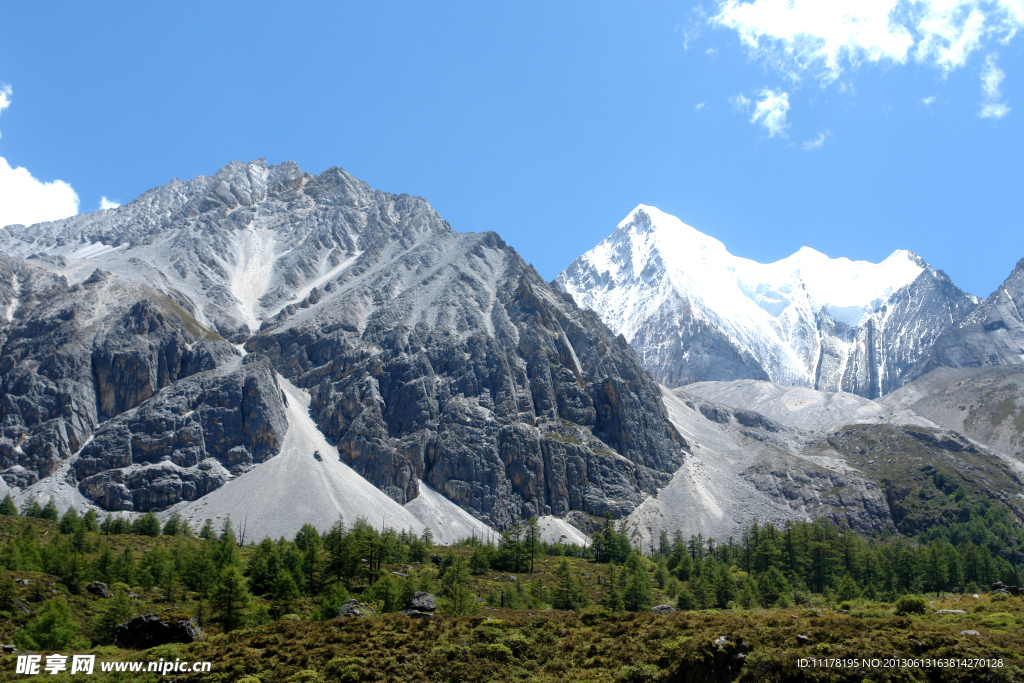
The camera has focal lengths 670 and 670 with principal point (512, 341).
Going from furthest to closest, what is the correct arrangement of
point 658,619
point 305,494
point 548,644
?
point 305,494 < point 658,619 < point 548,644

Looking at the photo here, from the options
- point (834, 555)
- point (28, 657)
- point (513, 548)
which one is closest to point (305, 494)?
point (513, 548)

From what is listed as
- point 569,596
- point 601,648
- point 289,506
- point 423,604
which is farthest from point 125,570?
point 289,506

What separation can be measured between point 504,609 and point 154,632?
2562 cm

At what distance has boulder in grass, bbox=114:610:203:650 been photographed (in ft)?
150

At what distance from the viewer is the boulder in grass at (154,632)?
1806 inches

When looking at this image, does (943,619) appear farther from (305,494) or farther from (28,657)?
(305,494)

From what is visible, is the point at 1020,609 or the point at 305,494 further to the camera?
the point at 305,494

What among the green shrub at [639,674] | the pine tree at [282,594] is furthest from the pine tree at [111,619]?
the green shrub at [639,674]

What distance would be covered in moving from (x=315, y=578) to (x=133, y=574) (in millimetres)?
21237

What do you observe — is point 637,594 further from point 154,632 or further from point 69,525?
point 69,525

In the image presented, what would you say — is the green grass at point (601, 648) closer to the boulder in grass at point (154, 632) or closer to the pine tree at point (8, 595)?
the boulder in grass at point (154, 632)

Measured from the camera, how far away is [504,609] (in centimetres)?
5481

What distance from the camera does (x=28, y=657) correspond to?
3906cm

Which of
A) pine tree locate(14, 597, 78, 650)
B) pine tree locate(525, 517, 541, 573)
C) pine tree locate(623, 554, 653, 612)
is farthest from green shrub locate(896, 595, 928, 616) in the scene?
pine tree locate(525, 517, 541, 573)
